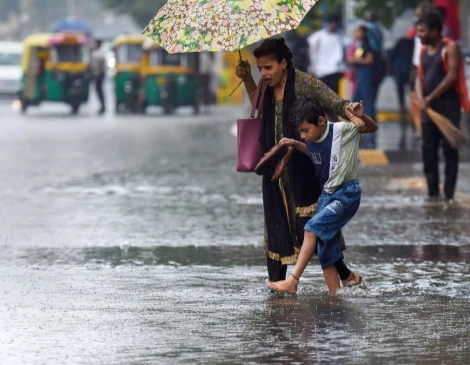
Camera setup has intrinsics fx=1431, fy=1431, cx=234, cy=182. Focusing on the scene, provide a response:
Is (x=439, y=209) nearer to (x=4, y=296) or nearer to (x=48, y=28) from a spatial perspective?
(x=4, y=296)

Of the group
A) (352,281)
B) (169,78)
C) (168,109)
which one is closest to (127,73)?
(168,109)

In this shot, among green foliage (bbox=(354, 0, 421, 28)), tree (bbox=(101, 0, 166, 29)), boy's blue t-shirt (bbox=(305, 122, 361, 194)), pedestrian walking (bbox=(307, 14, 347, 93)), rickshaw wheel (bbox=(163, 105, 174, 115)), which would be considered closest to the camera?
boy's blue t-shirt (bbox=(305, 122, 361, 194))

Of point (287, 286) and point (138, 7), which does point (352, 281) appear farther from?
point (138, 7)

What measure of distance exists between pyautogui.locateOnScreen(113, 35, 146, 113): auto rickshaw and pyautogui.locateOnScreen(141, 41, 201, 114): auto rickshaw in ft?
2.12

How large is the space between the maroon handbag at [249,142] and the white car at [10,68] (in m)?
38.2

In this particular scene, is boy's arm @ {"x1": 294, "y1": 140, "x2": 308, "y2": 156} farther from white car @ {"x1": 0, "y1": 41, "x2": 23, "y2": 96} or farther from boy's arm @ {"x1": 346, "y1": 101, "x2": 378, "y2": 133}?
white car @ {"x1": 0, "y1": 41, "x2": 23, "y2": 96}

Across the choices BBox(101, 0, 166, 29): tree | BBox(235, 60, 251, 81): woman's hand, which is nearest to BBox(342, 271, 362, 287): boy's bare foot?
BBox(235, 60, 251, 81): woman's hand

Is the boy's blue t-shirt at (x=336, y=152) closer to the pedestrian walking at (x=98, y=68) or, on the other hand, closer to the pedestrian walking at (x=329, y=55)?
the pedestrian walking at (x=329, y=55)

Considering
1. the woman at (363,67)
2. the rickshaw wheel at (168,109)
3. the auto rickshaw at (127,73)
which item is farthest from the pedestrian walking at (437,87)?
the auto rickshaw at (127,73)

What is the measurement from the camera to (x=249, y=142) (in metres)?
7.82

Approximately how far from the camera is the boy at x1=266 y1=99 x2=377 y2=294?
7.43 m

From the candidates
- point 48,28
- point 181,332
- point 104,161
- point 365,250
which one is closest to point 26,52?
point 104,161

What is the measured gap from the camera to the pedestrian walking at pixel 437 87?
1190 centimetres

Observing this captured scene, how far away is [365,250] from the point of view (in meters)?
9.74
